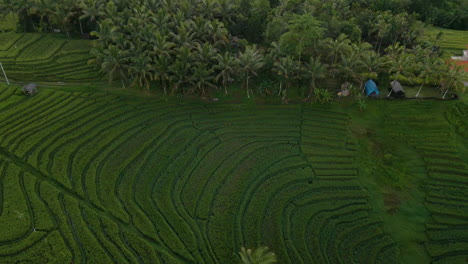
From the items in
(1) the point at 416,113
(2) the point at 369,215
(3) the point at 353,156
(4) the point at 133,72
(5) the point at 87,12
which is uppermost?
(5) the point at 87,12

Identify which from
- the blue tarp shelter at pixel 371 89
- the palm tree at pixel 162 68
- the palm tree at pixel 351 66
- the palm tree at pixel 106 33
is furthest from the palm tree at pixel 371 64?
the palm tree at pixel 106 33

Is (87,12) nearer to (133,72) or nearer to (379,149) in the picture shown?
(133,72)

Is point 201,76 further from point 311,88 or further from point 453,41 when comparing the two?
point 453,41

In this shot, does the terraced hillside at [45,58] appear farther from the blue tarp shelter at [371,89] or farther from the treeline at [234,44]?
the blue tarp shelter at [371,89]

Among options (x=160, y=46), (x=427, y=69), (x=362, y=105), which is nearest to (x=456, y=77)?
(x=427, y=69)

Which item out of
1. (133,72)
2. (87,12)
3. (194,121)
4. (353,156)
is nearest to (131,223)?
(194,121)

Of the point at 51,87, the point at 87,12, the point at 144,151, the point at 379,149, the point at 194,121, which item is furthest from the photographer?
the point at 87,12
